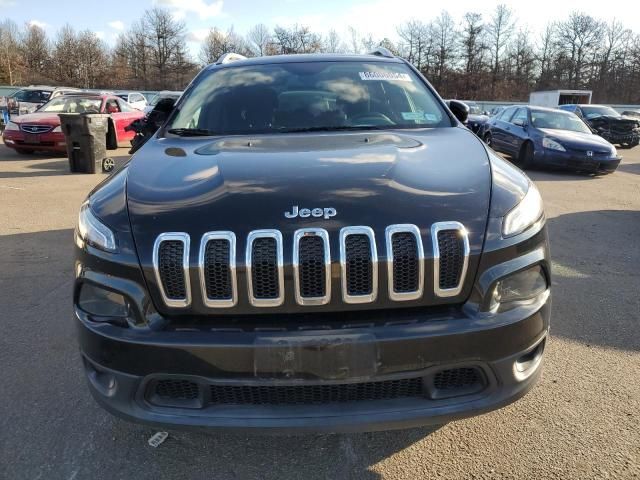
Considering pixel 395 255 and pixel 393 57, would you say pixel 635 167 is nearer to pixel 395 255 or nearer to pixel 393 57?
pixel 393 57

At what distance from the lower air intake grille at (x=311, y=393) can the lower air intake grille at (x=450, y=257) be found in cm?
37

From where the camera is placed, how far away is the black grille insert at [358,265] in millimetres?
1766

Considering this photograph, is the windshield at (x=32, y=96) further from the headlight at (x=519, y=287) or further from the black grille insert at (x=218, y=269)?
the headlight at (x=519, y=287)

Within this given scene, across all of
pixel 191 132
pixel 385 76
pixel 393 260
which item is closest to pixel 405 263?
pixel 393 260

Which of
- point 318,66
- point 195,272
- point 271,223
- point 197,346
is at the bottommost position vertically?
point 197,346

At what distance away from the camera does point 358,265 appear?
1770mm

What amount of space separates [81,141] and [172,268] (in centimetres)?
979

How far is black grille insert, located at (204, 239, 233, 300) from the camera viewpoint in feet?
5.78

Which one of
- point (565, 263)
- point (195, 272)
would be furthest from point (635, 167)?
point (195, 272)

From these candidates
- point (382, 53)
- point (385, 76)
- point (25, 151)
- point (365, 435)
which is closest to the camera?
point (365, 435)

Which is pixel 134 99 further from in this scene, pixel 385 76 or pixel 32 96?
pixel 385 76

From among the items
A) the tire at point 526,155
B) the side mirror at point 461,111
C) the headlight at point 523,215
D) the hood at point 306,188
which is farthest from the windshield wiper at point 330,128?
the tire at point 526,155

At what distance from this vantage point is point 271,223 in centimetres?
181

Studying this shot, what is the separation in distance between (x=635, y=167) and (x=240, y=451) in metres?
14.8
